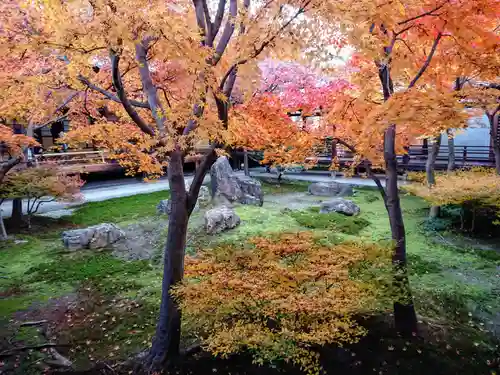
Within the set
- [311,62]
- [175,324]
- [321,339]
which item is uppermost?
[311,62]

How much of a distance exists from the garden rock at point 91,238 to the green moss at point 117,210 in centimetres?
256

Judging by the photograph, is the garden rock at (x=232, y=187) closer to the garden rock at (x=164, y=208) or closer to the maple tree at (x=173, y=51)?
the garden rock at (x=164, y=208)

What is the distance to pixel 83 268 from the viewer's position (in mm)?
9656

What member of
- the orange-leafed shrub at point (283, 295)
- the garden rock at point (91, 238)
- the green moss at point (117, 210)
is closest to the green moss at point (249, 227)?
the garden rock at point (91, 238)

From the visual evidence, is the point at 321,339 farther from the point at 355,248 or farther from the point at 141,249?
the point at 141,249

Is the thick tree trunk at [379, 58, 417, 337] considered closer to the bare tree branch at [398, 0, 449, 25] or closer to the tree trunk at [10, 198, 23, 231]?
the bare tree branch at [398, 0, 449, 25]

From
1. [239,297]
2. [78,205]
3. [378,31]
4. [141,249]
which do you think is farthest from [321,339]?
[78,205]

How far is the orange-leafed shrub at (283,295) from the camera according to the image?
4.14 meters

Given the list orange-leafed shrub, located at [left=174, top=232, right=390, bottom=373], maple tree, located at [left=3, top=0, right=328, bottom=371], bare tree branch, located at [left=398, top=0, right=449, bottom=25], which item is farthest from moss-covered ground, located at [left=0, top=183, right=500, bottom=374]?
bare tree branch, located at [left=398, top=0, right=449, bottom=25]

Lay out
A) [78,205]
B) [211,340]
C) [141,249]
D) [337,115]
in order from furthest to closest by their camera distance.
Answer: [78,205]
[141,249]
[337,115]
[211,340]

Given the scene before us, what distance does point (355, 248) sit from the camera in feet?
18.5

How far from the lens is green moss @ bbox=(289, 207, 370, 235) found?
40.7 ft

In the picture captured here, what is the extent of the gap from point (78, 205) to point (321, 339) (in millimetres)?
15226

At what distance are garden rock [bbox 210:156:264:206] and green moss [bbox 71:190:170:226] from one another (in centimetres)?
286
